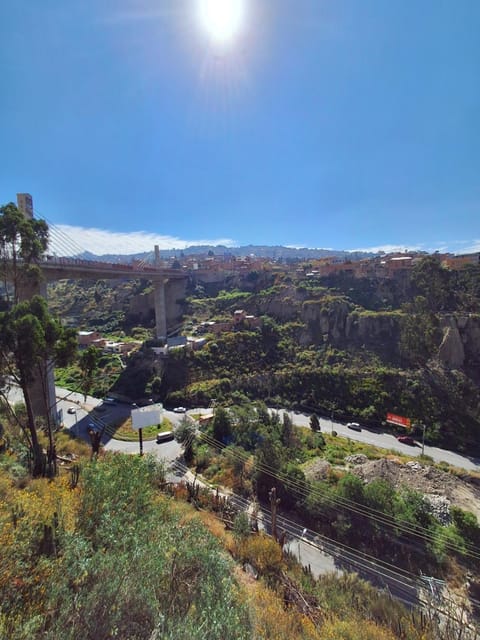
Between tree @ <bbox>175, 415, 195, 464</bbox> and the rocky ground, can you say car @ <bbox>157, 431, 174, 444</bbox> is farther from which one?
the rocky ground

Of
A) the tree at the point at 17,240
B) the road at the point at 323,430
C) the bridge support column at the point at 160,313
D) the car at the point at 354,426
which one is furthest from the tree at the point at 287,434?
the bridge support column at the point at 160,313

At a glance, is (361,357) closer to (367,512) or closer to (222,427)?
(222,427)

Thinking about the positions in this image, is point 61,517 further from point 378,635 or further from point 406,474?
point 406,474

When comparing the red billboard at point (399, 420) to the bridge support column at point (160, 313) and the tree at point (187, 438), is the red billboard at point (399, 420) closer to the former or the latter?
the tree at point (187, 438)

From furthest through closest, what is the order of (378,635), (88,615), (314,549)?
(314,549) < (378,635) < (88,615)

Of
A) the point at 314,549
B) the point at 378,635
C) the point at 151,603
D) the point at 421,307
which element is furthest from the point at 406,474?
the point at 421,307
